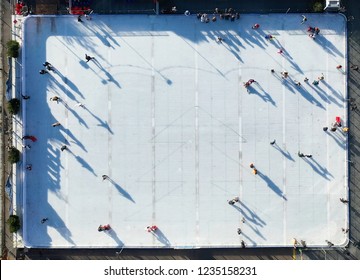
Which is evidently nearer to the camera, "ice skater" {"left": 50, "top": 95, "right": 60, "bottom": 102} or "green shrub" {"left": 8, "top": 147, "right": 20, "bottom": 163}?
"green shrub" {"left": 8, "top": 147, "right": 20, "bottom": 163}

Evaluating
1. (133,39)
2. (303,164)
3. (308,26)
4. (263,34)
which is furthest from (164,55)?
(303,164)

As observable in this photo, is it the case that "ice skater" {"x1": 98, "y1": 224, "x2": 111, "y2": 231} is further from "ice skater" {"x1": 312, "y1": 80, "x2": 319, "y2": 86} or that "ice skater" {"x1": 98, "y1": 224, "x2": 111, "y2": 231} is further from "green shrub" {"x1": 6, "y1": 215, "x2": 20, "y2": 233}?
"ice skater" {"x1": 312, "y1": 80, "x2": 319, "y2": 86}

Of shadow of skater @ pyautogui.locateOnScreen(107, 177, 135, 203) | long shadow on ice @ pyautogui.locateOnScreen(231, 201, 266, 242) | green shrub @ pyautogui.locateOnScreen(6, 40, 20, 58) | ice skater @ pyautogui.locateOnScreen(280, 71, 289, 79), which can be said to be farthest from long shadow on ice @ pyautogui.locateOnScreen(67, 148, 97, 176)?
ice skater @ pyautogui.locateOnScreen(280, 71, 289, 79)

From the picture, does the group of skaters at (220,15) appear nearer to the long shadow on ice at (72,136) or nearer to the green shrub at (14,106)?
the long shadow on ice at (72,136)

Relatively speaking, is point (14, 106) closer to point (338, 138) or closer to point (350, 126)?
point (338, 138)

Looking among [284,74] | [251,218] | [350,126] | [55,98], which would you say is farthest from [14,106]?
[350,126]

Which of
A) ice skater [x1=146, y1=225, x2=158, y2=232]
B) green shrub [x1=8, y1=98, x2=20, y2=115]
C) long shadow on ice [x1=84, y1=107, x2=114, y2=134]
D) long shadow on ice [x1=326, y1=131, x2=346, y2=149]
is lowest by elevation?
ice skater [x1=146, y1=225, x2=158, y2=232]
